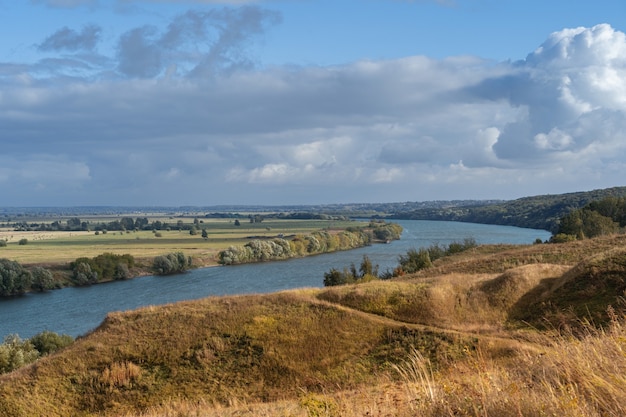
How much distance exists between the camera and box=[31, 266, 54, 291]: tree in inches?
2687

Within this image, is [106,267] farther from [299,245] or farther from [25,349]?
[25,349]

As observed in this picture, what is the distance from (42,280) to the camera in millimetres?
68250

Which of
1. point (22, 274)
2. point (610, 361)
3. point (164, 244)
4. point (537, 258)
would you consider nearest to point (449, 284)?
point (537, 258)

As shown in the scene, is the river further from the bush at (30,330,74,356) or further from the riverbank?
the bush at (30,330,74,356)

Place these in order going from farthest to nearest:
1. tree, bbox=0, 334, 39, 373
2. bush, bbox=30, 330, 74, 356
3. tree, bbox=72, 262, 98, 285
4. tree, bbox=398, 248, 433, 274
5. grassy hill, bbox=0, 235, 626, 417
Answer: tree, bbox=72, 262, 98, 285
tree, bbox=398, 248, 433, 274
bush, bbox=30, 330, 74, 356
tree, bbox=0, 334, 39, 373
grassy hill, bbox=0, 235, 626, 417

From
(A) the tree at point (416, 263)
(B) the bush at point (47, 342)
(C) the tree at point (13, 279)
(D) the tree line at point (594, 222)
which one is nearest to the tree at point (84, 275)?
(C) the tree at point (13, 279)

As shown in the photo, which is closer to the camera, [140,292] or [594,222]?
[140,292]

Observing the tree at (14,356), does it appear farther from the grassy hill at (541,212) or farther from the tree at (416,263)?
the grassy hill at (541,212)

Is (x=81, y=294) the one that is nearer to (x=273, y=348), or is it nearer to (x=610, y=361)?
(x=273, y=348)

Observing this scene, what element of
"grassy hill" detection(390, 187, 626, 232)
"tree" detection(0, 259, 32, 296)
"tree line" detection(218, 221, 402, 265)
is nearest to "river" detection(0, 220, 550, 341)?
"tree" detection(0, 259, 32, 296)

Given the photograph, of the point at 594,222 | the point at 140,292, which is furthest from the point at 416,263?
the point at 140,292

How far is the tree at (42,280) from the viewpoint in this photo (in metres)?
68.2

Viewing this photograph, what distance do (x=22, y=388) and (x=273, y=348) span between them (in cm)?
828

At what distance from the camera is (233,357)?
1838 centimetres
